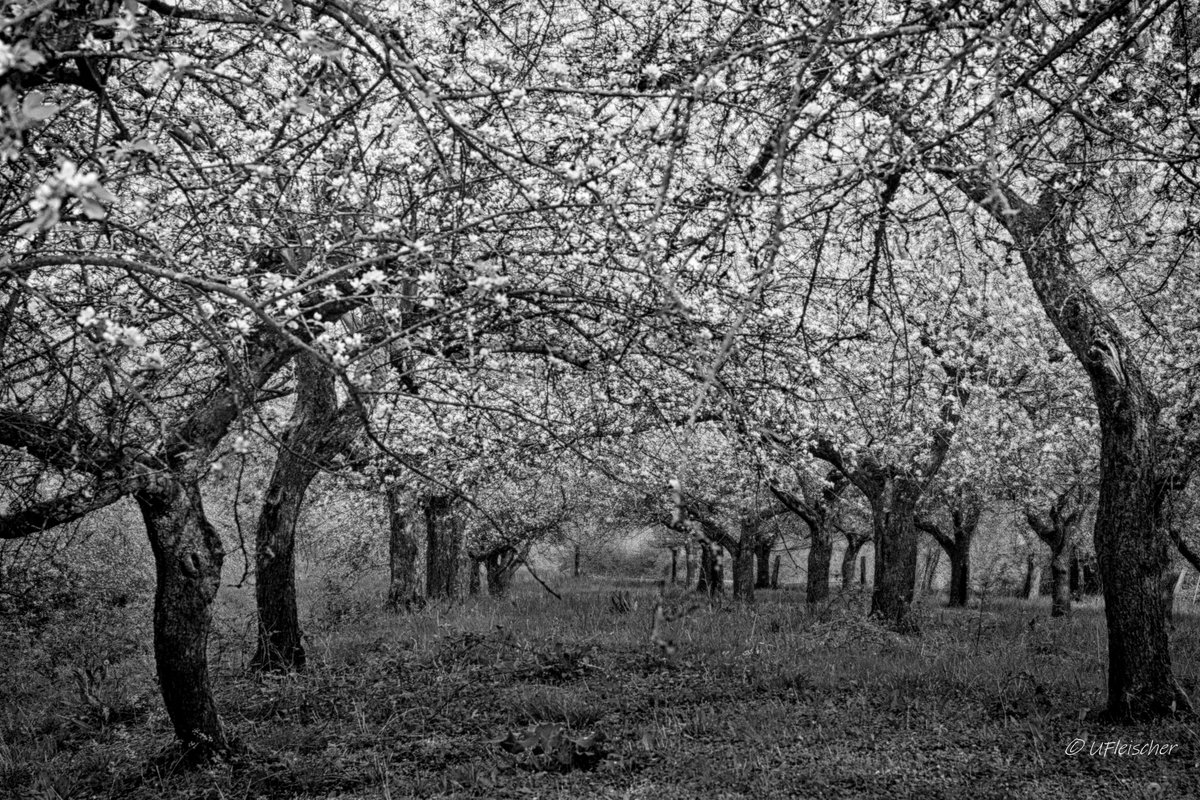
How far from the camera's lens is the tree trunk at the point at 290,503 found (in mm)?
8344

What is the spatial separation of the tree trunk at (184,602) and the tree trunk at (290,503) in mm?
2027

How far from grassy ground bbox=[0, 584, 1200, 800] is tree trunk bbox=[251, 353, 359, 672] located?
15.6 inches

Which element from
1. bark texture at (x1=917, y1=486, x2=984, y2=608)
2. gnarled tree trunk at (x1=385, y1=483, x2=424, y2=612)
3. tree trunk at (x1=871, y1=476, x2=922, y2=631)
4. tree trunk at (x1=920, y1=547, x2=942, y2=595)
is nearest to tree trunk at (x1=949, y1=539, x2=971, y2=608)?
bark texture at (x1=917, y1=486, x2=984, y2=608)

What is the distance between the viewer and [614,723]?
22.6 ft

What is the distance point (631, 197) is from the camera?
15.4 ft

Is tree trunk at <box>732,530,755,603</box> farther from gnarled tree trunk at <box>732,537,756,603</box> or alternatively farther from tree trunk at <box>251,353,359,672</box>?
tree trunk at <box>251,353,359,672</box>

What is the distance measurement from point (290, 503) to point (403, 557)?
290 inches

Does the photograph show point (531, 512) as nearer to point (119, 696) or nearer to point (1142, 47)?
point (119, 696)

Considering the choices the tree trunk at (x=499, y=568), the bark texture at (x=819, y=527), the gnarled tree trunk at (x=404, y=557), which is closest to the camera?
the gnarled tree trunk at (x=404, y=557)

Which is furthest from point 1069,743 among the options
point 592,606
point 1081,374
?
point 592,606

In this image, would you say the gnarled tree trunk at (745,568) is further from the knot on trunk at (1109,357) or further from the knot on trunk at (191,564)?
the knot on trunk at (191,564)

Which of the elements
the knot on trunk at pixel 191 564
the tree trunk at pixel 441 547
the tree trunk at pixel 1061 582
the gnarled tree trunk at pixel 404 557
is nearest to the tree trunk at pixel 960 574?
the tree trunk at pixel 1061 582

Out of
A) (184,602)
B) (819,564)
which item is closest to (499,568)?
(819,564)

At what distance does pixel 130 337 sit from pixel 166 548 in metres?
4.07
